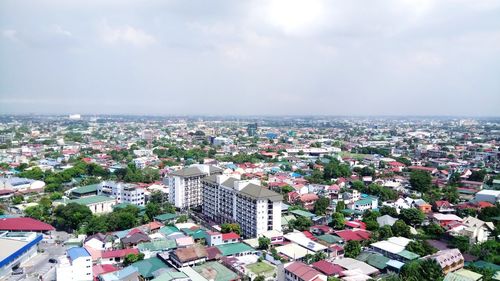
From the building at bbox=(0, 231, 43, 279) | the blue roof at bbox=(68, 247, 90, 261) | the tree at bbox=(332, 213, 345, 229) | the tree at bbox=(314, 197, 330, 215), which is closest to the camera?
the blue roof at bbox=(68, 247, 90, 261)

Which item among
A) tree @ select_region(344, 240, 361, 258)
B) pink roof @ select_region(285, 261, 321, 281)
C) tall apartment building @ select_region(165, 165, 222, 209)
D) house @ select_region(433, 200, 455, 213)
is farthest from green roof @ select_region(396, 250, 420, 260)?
tall apartment building @ select_region(165, 165, 222, 209)

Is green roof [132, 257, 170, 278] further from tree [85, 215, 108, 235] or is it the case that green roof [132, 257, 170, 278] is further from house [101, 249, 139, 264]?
tree [85, 215, 108, 235]

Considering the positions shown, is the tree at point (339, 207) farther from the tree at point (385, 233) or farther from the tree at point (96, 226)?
the tree at point (96, 226)

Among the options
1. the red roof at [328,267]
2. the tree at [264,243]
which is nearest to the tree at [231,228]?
the tree at [264,243]

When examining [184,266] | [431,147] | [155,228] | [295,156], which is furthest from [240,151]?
[184,266]

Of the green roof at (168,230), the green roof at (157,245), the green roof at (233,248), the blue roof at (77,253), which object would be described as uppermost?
the blue roof at (77,253)

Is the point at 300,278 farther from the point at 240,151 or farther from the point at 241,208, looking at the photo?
the point at 240,151
